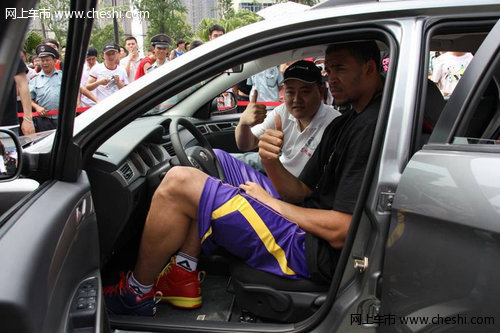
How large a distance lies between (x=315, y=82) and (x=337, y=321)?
1539 mm

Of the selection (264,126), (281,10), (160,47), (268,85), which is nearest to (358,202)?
(281,10)

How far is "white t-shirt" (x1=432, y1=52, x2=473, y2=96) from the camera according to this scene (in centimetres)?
333

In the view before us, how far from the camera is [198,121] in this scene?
3586mm

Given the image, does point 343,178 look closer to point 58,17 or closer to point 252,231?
point 252,231

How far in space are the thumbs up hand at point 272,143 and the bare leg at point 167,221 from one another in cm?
35

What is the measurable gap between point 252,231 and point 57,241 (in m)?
0.90

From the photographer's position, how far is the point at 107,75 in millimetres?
6145

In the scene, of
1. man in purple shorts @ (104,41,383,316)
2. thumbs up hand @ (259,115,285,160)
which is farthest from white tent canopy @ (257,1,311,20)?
thumbs up hand @ (259,115,285,160)

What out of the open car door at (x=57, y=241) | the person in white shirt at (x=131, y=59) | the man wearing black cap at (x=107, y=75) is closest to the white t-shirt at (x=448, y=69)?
the open car door at (x=57, y=241)

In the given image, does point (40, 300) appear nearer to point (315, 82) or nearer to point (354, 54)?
point (354, 54)

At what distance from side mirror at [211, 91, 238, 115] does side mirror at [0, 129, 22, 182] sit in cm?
263

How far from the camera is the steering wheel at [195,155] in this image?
2.21 metres

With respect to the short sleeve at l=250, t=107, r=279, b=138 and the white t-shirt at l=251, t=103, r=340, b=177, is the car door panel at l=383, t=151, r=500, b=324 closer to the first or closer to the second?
the white t-shirt at l=251, t=103, r=340, b=177

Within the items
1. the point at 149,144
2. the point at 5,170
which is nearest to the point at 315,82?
the point at 149,144
